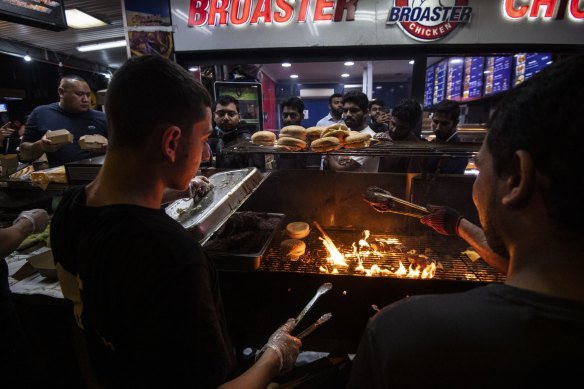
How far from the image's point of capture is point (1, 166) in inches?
158

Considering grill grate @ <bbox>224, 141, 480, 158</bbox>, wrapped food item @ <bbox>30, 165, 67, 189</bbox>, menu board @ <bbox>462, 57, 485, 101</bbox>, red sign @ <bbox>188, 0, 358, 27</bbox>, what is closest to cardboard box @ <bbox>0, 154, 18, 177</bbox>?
wrapped food item @ <bbox>30, 165, 67, 189</bbox>

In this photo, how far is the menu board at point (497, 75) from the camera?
7033 mm

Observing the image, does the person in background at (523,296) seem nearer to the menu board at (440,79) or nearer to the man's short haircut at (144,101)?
the man's short haircut at (144,101)

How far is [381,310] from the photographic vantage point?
88 centimetres

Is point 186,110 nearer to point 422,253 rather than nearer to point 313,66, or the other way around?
point 422,253

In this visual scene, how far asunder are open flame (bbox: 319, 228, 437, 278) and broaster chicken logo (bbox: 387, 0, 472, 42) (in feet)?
13.3

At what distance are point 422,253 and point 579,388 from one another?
86.9 inches

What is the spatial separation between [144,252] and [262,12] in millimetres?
5467

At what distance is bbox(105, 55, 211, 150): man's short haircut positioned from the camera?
1151 mm

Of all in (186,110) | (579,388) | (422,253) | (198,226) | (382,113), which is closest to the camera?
(579,388)

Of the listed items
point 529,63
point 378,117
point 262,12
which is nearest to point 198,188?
point 262,12

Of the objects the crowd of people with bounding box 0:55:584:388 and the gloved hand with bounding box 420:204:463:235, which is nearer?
the crowd of people with bounding box 0:55:584:388

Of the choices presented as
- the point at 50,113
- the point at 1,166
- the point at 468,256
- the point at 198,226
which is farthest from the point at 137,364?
the point at 50,113

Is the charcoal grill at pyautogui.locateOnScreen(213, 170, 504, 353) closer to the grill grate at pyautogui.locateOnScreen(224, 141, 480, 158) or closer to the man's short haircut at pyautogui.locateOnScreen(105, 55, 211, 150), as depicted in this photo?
the grill grate at pyautogui.locateOnScreen(224, 141, 480, 158)
